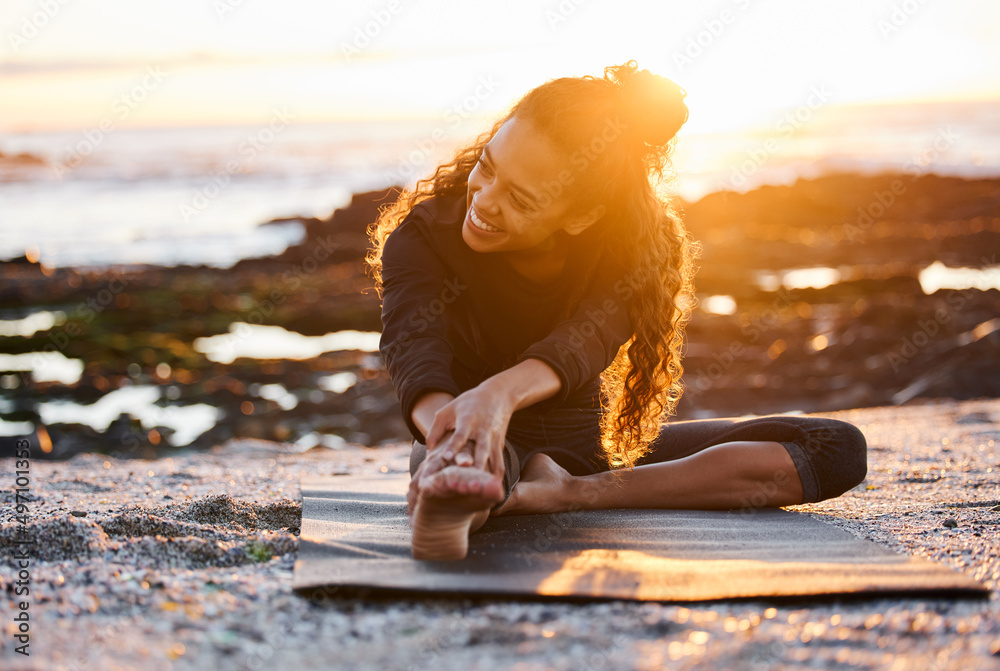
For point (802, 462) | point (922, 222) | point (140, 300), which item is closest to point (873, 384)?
point (802, 462)

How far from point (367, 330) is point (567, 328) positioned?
809 centimetres

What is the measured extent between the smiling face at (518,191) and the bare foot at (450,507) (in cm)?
88

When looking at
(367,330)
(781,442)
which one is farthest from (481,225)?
(367,330)

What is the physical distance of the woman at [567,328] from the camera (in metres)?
2.58

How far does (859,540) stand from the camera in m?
2.67

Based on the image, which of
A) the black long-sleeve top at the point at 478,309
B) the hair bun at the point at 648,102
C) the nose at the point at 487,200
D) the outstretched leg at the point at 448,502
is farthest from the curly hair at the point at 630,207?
the outstretched leg at the point at 448,502

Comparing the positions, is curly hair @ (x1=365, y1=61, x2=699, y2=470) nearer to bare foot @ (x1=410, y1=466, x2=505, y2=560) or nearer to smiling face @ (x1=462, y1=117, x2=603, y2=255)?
smiling face @ (x1=462, y1=117, x2=603, y2=255)

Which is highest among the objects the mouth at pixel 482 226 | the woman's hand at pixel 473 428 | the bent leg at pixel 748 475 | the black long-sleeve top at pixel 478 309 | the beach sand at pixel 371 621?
the mouth at pixel 482 226

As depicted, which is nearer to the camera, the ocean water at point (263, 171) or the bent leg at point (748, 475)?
the bent leg at point (748, 475)

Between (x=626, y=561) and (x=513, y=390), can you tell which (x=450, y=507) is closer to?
(x=513, y=390)

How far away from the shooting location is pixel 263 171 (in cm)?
3844

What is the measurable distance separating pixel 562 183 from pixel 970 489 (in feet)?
7.93

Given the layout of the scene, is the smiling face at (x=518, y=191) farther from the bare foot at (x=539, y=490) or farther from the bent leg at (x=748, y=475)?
the bent leg at (x=748, y=475)

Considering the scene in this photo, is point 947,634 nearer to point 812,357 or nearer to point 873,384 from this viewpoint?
point 873,384
